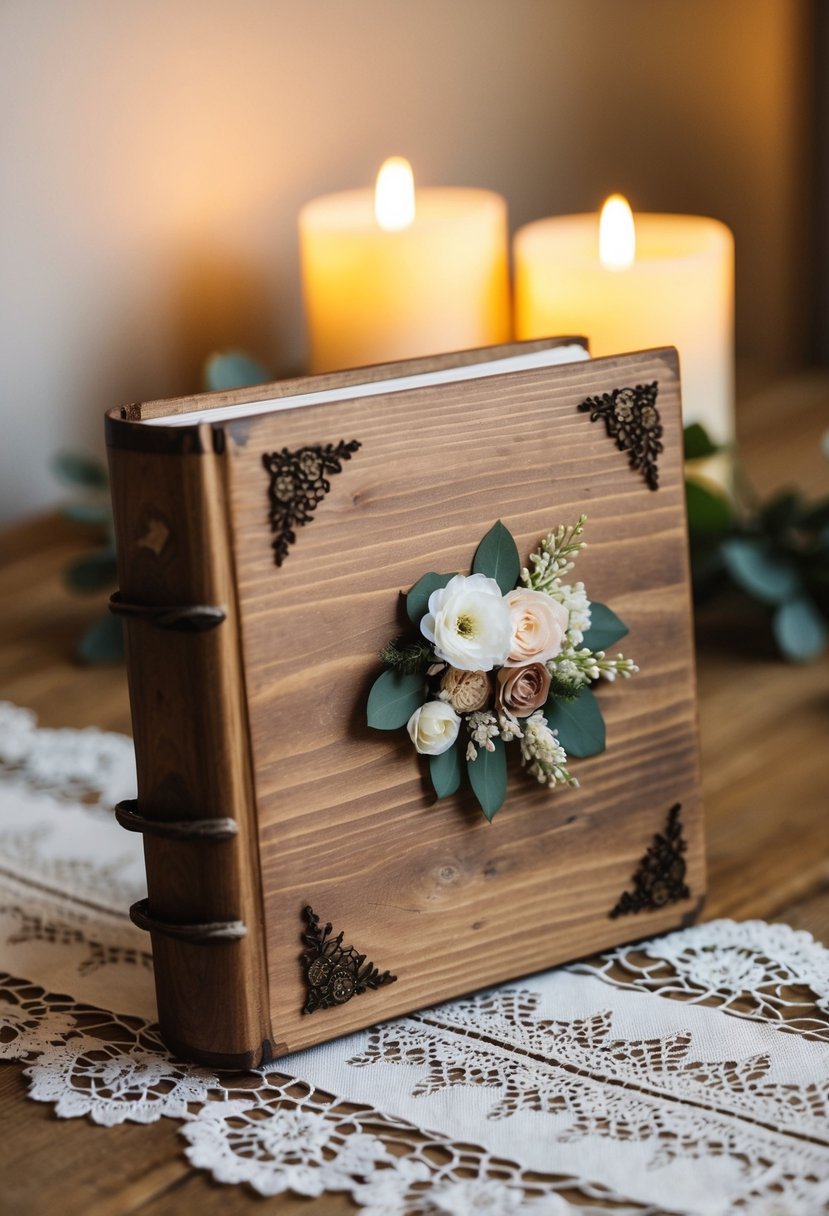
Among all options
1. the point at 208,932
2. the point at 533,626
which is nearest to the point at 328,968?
the point at 208,932

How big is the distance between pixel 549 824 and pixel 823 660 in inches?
15.5

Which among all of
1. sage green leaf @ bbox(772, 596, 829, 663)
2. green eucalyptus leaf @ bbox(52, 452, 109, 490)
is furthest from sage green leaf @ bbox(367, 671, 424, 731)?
green eucalyptus leaf @ bbox(52, 452, 109, 490)

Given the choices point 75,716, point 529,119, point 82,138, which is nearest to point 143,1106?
point 75,716

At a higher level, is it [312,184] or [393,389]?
[312,184]

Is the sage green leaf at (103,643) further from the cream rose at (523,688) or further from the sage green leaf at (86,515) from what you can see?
the cream rose at (523,688)

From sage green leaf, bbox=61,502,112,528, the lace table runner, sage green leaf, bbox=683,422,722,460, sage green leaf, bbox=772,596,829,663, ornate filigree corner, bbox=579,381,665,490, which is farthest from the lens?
sage green leaf, bbox=61,502,112,528

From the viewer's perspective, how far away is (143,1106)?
52 centimetres

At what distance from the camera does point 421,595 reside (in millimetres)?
541

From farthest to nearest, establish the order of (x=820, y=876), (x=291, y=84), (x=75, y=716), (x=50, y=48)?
(x=291, y=84), (x=50, y=48), (x=75, y=716), (x=820, y=876)

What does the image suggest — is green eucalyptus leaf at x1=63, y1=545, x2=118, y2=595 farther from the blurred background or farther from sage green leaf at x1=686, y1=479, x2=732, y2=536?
sage green leaf at x1=686, y1=479, x2=732, y2=536

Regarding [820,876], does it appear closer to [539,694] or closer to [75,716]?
[539,694]

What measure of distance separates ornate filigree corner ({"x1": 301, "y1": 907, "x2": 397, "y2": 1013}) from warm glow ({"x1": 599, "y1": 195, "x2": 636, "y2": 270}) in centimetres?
48

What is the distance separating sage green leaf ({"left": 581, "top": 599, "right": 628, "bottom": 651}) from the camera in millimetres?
584

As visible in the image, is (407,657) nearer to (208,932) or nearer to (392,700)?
(392,700)
